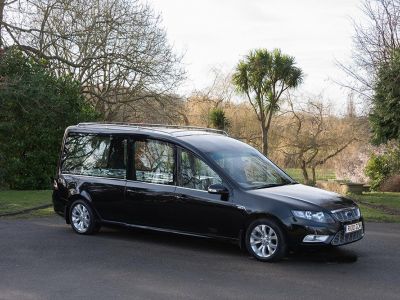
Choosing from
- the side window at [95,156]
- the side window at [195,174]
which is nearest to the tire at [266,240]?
the side window at [195,174]

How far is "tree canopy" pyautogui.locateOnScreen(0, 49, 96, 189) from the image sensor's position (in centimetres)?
1861

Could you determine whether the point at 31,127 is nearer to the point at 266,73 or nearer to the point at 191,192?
the point at 191,192

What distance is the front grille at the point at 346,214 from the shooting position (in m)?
7.89

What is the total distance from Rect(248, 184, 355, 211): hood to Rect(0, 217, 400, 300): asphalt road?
30.5 inches

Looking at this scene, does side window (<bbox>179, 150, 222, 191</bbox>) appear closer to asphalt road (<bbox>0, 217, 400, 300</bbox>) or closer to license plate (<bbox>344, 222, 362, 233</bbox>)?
asphalt road (<bbox>0, 217, 400, 300</bbox>)

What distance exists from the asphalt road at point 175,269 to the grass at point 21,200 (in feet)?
12.2

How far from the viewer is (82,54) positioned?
2514 cm

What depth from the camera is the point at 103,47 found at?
81.8 feet

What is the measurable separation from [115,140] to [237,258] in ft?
9.97

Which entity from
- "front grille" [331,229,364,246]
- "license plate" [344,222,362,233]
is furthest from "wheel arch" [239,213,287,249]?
"license plate" [344,222,362,233]

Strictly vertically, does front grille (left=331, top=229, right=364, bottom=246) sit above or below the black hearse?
below

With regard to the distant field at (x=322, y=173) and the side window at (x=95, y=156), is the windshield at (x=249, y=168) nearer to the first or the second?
the side window at (x=95, y=156)

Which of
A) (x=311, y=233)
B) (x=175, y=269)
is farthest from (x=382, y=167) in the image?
(x=175, y=269)

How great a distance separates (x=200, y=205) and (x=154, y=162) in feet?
3.87
